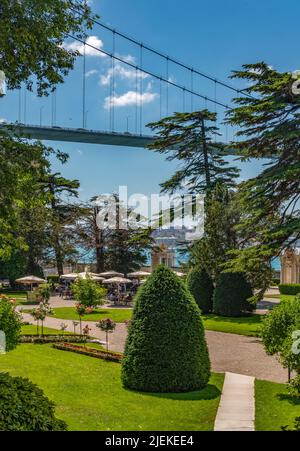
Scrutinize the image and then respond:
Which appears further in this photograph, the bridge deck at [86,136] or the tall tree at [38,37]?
the bridge deck at [86,136]

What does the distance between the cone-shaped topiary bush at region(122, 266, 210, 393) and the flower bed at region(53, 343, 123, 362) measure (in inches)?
178

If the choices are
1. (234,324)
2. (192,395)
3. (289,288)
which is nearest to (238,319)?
(234,324)

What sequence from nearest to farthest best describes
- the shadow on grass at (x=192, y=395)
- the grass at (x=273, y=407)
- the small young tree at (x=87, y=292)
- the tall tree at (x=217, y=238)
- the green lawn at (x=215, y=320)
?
1. the grass at (x=273, y=407)
2. the shadow on grass at (x=192, y=395)
3. the green lawn at (x=215, y=320)
4. the small young tree at (x=87, y=292)
5. the tall tree at (x=217, y=238)

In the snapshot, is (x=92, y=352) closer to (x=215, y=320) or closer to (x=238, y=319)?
(x=215, y=320)

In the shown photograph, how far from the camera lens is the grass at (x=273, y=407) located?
1001cm

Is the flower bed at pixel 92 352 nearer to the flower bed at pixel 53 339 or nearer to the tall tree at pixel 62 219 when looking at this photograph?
the flower bed at pixel 53 339

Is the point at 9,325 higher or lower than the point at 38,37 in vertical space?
lower

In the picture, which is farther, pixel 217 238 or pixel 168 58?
pixel 168 58

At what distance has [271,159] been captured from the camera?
86.7 feet

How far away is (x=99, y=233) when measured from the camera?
50.7 meters

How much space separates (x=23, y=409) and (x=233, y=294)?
23486 millimetres

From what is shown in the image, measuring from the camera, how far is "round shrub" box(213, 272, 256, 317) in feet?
91.3

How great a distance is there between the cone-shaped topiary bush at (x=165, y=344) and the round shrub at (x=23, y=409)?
646 cm

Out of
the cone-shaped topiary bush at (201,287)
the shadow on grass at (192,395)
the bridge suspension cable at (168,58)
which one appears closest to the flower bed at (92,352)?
the shadow on grass at (192,395)
